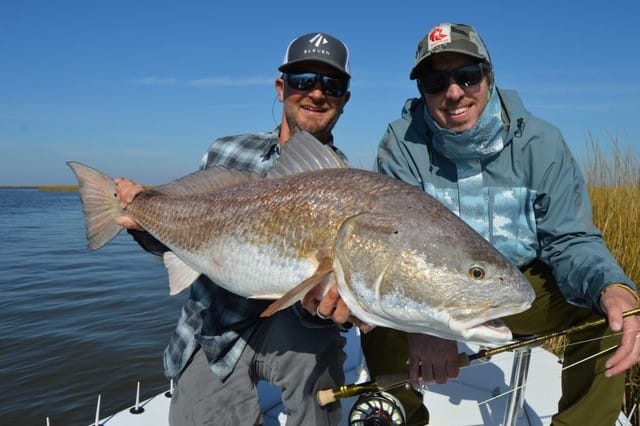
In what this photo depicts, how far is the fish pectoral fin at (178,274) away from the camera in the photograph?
2.93m

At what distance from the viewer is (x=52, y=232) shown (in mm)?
20562

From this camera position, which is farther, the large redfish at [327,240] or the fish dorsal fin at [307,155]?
the fish dorsal fin at [307,155]

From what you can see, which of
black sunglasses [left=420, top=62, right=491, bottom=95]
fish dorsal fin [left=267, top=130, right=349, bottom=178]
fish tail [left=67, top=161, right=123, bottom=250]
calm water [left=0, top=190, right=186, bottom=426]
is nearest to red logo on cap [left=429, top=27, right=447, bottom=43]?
black sunglasses [left=420, top=62, right=491, bottom=95]

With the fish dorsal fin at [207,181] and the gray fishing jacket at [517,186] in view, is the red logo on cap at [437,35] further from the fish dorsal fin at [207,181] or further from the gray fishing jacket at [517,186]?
the fish dorsal fin at [207,181]

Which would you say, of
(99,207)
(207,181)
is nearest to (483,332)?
(207,181)

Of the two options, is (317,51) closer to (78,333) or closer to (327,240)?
(327,240)

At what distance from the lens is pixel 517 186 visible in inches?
133

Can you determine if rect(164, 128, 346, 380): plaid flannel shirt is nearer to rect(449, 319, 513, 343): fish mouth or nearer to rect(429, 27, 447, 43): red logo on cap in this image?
rect(449, 319, 513, 343): fish mouth

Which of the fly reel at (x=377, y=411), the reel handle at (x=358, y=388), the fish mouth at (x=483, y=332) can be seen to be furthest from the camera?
the fly reel at (x=377, y=411)

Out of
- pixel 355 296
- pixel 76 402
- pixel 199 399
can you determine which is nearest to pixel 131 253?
pixel 76 402

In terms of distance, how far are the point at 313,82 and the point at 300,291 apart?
193 cm


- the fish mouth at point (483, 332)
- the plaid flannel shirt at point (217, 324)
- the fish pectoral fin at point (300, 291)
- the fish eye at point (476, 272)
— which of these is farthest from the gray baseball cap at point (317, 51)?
the fish mouth at point (483, 332)

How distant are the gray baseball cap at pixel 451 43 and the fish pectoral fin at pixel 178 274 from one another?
79.3 inches

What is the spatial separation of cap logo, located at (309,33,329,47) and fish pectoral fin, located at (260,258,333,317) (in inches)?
75.8
